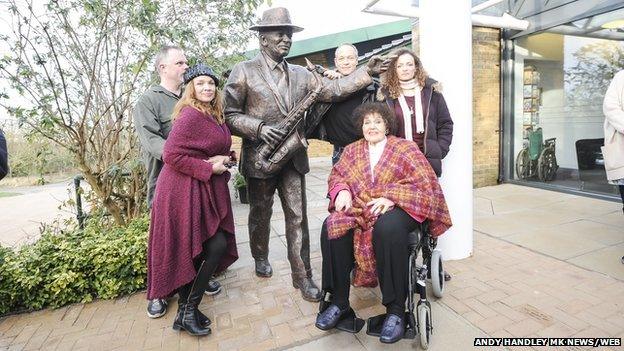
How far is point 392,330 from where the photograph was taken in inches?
81.4

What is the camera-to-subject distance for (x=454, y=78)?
3.27 metres

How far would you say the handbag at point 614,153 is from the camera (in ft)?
9.93

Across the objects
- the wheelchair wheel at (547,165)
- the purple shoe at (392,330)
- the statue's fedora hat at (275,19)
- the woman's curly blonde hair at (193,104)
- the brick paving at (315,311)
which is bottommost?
the brick paving at (315,311)

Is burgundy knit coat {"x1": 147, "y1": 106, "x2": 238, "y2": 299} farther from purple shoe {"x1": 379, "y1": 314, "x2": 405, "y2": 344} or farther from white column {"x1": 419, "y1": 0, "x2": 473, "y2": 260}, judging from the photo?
white column {"x1": 419, "y1": 0, "x2": 473, "y2": 260}

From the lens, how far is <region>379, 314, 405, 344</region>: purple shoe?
2039 mm

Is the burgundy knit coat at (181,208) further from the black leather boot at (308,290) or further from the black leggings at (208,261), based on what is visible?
the black leather boot at (308,290)

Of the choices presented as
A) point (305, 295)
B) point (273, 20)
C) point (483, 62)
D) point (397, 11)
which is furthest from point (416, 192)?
point (483, 62)


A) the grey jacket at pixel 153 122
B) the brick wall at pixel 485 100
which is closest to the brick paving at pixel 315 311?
the grey jacket at pixel 153 122

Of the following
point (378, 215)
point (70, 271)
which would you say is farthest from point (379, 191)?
point (70, 271)

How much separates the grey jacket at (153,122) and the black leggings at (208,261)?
0.72m

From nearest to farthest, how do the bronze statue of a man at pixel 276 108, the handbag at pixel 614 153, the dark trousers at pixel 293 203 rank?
Answer: the bronze statue of a man at pixel 276 108
the dark trousers at pixel 293 203
the handbag at pixel 614 153

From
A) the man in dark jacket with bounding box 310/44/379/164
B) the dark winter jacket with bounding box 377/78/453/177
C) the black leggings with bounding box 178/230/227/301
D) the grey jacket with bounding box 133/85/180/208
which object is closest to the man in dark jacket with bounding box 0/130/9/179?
the grey jacket with bounding box 133/85/180/208

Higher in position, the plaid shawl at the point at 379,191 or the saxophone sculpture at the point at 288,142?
the saxophone sculpture at the point at 288,142

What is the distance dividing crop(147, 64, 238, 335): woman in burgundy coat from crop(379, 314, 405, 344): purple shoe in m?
1.09
